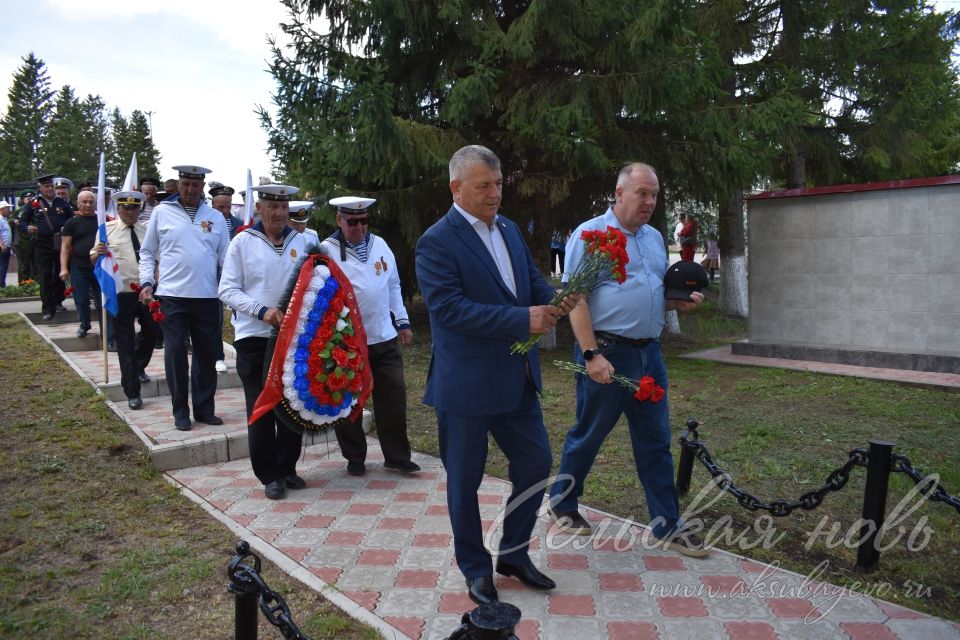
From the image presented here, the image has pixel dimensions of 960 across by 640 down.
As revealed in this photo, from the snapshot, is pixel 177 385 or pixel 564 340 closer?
pixel 177 385

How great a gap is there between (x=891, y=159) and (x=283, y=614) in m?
16.9

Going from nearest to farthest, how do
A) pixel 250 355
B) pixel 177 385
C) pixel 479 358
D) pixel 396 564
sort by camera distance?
pixel 479 358 < pixel 396 564 < pixel 250 355 < pixel 177 385

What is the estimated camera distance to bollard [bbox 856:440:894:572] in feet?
13.2

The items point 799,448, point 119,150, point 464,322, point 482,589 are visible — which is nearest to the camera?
point 464,322

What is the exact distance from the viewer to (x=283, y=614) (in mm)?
2674

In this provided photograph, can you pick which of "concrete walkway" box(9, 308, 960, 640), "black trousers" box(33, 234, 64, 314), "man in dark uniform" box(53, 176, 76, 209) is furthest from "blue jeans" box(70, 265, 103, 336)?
"concrete walkway" box(9, 308, 960, 640)

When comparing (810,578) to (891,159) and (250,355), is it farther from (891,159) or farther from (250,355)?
(891,159)

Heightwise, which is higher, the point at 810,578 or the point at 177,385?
the point at 177,385

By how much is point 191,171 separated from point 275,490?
3050 millimetres

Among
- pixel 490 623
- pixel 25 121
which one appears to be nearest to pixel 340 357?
pixel 490 623

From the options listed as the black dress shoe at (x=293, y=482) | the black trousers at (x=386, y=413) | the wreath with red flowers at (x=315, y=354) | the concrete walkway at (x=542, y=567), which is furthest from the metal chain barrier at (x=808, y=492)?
the black dress shoe at (x=293, y=482)

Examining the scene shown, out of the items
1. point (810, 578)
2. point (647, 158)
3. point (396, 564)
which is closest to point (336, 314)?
point (396, 564)

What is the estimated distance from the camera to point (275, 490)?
17.6 feet

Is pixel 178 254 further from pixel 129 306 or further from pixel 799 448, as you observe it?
pixel 799 448
